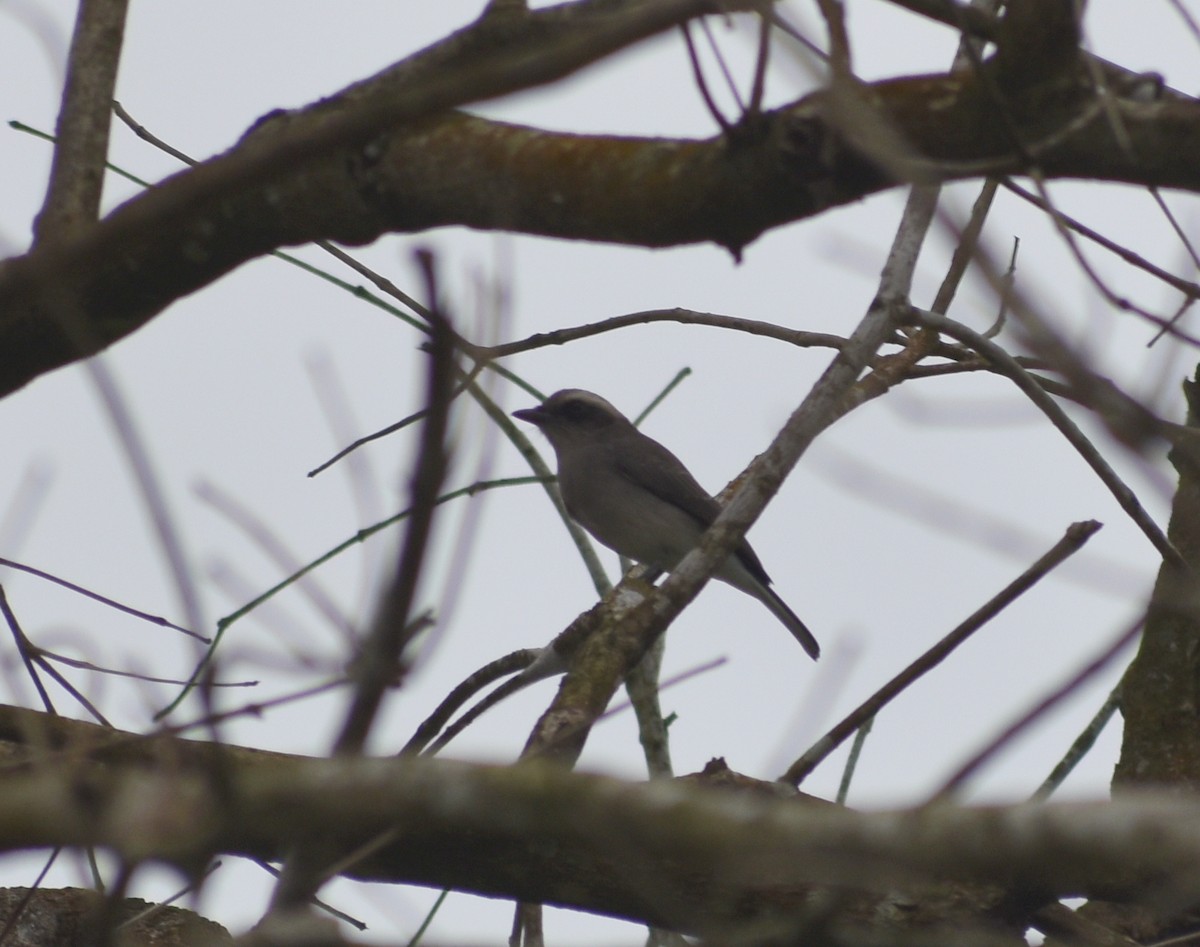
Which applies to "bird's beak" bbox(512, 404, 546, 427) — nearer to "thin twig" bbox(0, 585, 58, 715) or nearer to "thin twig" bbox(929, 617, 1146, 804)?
"thin twig" bbox(0, 585, 58, 715)

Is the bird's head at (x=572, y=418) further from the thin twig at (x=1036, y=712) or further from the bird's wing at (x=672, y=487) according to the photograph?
the thin twig at (x=1036, y=712)

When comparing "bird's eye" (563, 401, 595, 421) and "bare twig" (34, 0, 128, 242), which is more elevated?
"bird's eye" (563, 401, 595, 421)

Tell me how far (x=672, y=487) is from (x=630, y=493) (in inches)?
19.2

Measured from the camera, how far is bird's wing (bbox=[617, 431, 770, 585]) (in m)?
11.9

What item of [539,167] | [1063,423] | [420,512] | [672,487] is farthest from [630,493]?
[420,512]

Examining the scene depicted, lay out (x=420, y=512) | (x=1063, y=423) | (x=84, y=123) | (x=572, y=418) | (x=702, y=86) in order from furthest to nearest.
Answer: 1. (x=572, y=418)
2. (x=1063, y=423)
3. (x=84, y=123)
4. (x=702, y=86)
5. (x=420, y=512)

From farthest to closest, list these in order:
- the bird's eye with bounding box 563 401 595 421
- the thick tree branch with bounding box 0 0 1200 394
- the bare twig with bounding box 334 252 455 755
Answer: the bird's eye with bounding box 563 401 595 421
the thick tree branch with bounding box 0 0 1200 394
the bare twig with bounding box 334 252 455 755

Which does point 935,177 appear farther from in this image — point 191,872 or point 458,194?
point 191,872

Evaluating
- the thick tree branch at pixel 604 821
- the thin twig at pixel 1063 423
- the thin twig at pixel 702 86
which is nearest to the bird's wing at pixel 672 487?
the thin twig at pixel 1063 423

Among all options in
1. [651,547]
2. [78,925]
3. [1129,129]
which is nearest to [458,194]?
[1129,129]

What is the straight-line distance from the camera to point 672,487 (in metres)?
12.0

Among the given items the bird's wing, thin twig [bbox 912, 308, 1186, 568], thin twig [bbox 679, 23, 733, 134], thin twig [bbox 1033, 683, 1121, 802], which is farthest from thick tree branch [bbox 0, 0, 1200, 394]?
the bird's wing

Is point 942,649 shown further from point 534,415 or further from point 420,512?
point 534,415

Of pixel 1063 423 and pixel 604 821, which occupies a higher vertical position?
pixel 1063 423
